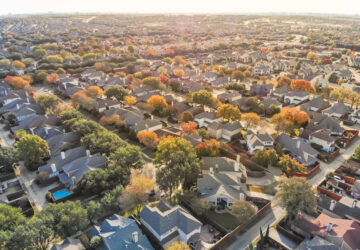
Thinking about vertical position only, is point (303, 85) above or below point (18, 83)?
above

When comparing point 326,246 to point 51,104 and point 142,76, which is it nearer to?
point 51,104

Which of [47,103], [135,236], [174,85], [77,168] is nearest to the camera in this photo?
[135,236]

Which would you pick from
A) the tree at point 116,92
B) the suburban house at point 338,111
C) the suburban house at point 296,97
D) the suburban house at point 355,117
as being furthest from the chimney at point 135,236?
the suburban house at point 296,97

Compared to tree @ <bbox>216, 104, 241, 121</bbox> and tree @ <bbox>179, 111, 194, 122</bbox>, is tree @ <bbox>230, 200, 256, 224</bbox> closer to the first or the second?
tree @ <bbox>216, 104, 241, 121</bbox>

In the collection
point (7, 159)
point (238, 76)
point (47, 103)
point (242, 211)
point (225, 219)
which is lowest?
point (225, 219)

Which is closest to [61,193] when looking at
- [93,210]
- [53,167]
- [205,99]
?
[53,167]

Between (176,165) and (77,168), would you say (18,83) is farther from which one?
(176,165)

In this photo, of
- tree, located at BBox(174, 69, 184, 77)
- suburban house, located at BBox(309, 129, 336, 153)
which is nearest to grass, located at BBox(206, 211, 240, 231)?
suburban house, located at BBox(309, 129, 336, 153)

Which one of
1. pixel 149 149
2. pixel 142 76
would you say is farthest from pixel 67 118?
pixel 142 76
